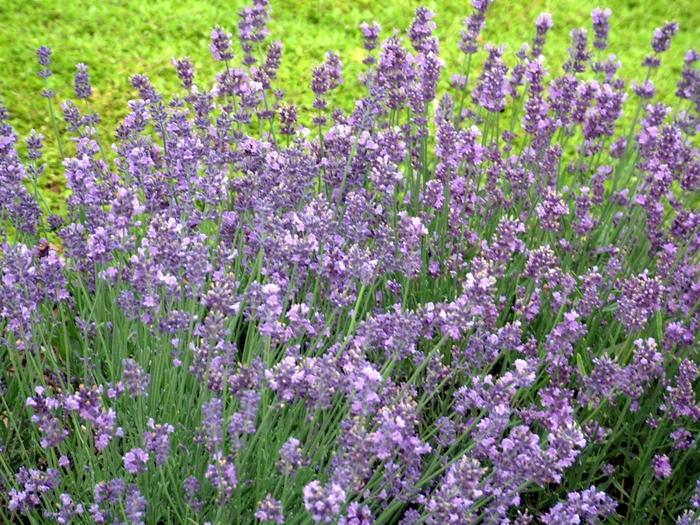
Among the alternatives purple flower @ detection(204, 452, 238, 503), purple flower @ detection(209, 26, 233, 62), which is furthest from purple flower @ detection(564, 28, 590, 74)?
purple flower @ detection(204, 452, 238, 503)

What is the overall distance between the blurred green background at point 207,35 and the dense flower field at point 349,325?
2698mm

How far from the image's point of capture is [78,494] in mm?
2311

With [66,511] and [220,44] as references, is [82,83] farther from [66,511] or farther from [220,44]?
[66,511]

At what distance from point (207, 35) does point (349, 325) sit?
4.59 meters

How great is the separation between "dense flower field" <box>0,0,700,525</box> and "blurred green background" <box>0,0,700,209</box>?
106 inches

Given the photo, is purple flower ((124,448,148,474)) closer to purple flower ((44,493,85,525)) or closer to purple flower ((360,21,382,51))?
purple flower ((44,493,85,525))

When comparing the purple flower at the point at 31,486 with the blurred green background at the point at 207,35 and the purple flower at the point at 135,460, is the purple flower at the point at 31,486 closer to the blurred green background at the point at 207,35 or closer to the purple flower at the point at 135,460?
the purple flower at the point at 135,460

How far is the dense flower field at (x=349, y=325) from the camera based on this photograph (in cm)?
201

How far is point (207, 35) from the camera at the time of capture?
6.64 metres

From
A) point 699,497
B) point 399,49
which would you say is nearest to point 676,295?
point 699,497

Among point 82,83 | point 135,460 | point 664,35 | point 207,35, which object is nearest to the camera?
point 135,460

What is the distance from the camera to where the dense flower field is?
6.61ft

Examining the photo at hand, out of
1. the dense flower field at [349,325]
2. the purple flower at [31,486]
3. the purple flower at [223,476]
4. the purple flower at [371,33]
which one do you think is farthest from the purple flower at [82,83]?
the purple flower at [223,476]

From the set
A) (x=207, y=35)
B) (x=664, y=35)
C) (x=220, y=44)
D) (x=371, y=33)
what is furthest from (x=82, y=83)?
(x=207, y=35)
